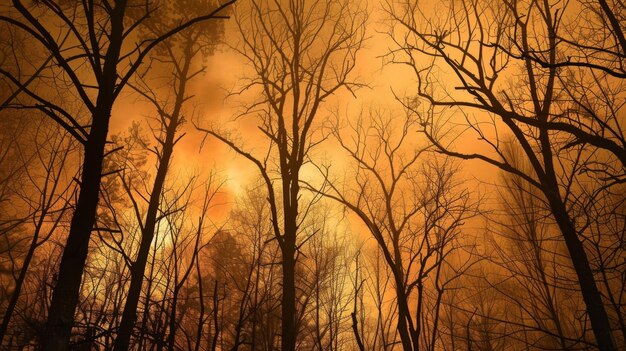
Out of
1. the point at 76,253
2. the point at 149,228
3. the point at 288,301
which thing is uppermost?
the point at 149,228

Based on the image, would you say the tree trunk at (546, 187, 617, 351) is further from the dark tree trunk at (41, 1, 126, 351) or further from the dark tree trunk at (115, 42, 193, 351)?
the dark tree trunk at (115, 42, 193, 351)

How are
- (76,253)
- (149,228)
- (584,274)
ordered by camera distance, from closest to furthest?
(76,253), (584,274), (149,228)

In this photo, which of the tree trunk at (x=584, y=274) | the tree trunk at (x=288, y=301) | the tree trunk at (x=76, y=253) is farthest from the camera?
the tree trunk at (x=288, y=301)

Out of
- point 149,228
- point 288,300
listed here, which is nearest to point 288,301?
point 288,300

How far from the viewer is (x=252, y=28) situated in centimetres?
628

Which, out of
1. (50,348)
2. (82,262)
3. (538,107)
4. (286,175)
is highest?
(538,107)

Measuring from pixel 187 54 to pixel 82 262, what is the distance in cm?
647

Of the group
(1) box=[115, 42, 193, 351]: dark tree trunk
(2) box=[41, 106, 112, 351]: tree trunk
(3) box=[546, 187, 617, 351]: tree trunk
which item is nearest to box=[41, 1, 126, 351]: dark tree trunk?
(2) box=[41, 106, 112, 351]: tree trunk

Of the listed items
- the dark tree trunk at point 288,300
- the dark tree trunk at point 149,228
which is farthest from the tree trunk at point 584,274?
the dark tree trunk at point 149,228

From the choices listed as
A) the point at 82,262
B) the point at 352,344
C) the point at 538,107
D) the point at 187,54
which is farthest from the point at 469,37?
the point at 352,344

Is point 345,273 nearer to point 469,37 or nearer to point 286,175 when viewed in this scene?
point 286,175

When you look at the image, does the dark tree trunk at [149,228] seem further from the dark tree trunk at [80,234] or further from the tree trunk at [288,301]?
the dark tree trunk at [80,234]

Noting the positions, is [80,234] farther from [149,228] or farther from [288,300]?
[149,228]

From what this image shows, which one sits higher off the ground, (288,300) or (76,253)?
(288,300)
